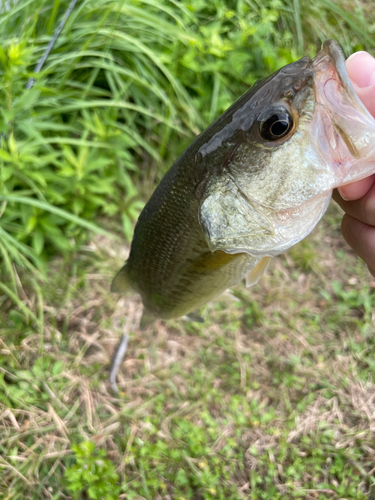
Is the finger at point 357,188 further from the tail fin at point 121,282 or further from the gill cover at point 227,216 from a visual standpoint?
the tail fin at point 121,282

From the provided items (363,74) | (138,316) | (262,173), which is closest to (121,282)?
(262,173)

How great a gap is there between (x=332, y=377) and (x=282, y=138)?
1.98m

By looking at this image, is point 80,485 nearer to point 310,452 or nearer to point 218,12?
point 310,452

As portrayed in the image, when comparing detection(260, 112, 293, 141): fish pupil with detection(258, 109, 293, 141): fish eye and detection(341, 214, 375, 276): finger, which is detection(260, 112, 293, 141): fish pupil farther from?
detection(341, 214, 375, 276): finger

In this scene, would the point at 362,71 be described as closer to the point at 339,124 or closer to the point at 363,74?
the point at 363,74

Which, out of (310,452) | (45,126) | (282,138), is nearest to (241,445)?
(310,452)

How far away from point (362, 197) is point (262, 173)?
431mm

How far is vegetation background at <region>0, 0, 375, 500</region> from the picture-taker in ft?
6.67

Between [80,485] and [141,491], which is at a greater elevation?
[80,485]

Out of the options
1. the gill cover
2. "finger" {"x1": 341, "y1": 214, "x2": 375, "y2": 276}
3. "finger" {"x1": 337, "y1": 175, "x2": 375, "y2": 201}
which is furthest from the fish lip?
"finger" {"x1": 341, "y1": 214, "x2": 375, "y2": 276}

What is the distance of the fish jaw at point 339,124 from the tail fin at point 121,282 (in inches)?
38.9

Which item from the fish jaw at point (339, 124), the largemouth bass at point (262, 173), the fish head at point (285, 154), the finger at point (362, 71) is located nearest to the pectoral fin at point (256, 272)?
the largemouth bass at point (262, 173)

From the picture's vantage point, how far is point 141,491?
2.00m

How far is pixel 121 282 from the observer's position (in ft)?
5.38
